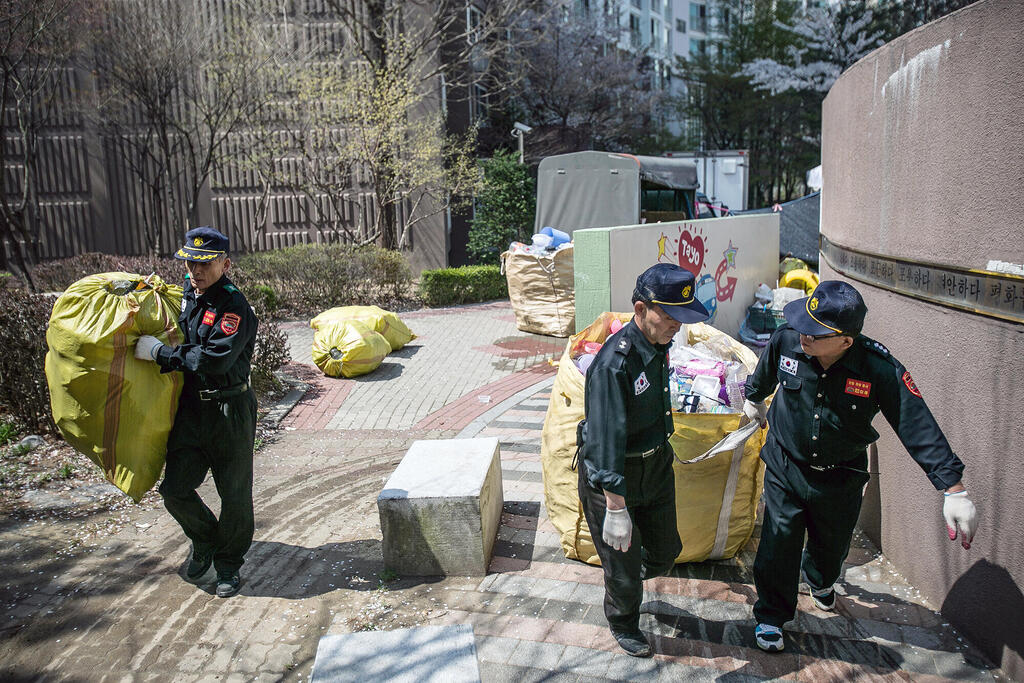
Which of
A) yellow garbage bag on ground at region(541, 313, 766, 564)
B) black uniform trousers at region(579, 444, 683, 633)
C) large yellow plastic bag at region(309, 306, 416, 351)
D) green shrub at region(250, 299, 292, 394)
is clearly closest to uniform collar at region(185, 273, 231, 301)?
yellow garbage bag on ground at region(541, 313, 766, 564)

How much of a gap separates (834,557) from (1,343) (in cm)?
619

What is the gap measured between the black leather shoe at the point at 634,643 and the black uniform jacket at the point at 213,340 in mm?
2264

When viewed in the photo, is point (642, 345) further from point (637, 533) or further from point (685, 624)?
point (685, 624)

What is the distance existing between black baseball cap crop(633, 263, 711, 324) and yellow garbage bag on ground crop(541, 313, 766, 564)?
0.97 metres

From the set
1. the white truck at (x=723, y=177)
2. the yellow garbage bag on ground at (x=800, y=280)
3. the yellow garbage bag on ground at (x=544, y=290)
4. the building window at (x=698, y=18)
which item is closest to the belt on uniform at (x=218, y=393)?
the yellow garbage bag on ground at (x=544, y=290)

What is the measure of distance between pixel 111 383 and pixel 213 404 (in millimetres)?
482

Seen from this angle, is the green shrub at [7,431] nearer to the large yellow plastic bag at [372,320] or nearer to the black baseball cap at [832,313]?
the large yellow plastic bag at [372,320]

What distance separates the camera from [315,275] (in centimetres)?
1222

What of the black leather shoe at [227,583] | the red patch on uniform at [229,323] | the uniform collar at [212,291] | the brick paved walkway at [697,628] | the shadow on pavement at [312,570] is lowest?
the brick paved walkway at [697,628]

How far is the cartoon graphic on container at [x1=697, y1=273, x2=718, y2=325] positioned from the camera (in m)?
8.63

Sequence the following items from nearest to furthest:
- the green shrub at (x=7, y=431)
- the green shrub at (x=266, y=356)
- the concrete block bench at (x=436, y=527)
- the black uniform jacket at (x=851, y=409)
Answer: the black uniform jacket at (x=851, y=409) < the concrete block bench at (x=436, y=527) < the green shrub at (x=7, y=431) < the green shrub at (x=266, y=356)

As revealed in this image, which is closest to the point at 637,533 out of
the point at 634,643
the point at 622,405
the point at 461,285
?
the point at 634,643

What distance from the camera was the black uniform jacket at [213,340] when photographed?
3.68m

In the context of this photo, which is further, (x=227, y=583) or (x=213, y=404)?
(x=227, y=583)
